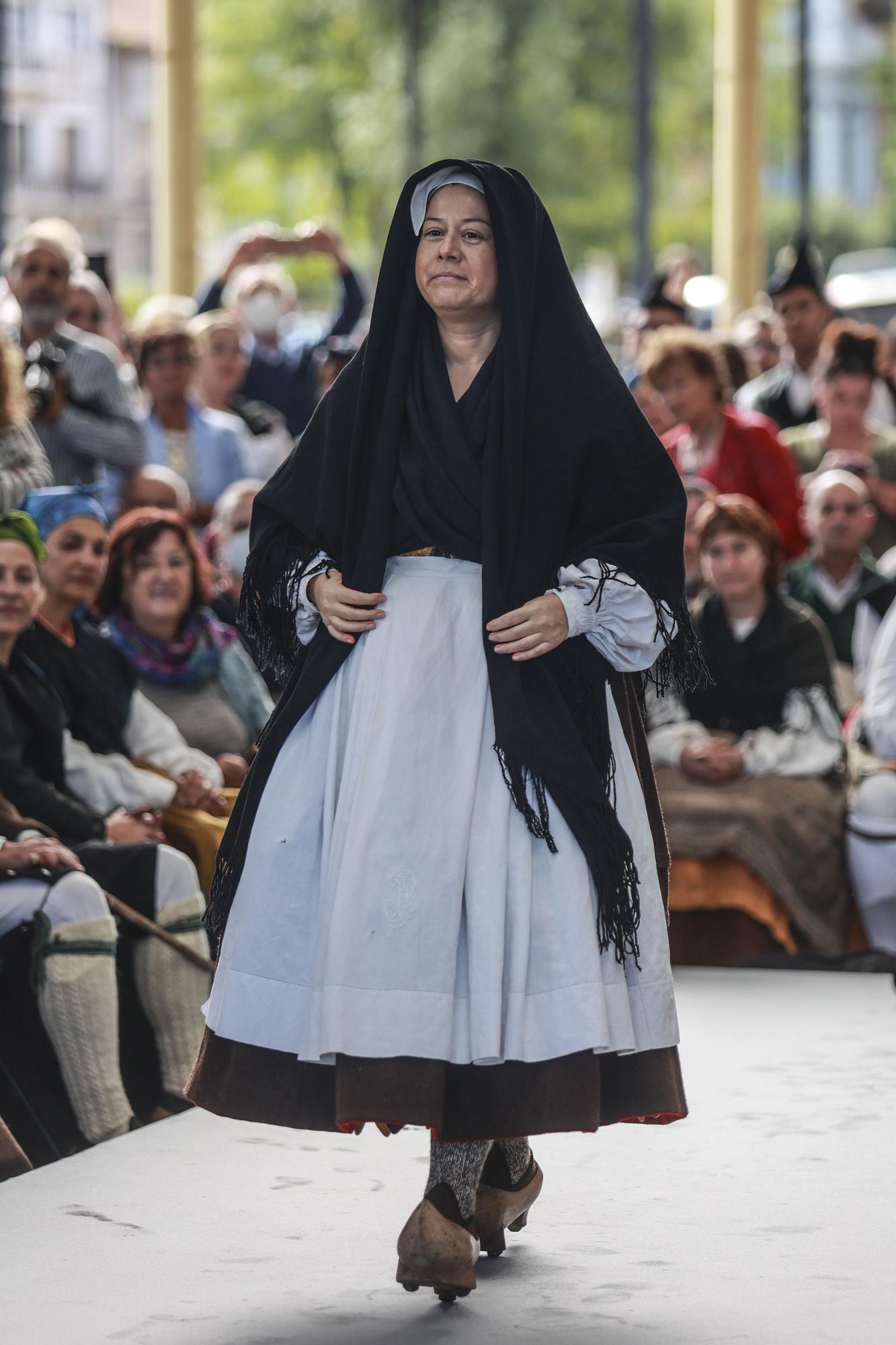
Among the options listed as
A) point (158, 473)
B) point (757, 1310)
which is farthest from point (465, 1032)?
point (158, 473)

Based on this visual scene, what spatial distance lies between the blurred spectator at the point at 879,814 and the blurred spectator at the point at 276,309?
10.3 feet

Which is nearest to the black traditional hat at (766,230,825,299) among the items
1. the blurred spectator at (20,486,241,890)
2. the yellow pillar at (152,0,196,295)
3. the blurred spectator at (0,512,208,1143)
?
the blurred spectator at (20,486,241,890)

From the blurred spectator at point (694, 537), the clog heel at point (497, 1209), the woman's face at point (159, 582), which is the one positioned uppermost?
the blurred spectator at point (694, 537)

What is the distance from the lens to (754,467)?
7.54m

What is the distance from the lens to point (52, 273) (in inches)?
263

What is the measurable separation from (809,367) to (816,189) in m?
35.5

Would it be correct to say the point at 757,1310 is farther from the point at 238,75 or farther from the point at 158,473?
the point at 238,75

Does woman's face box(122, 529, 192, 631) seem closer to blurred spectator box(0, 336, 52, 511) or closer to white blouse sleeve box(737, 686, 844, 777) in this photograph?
blurred spectator box(0, 336, 52, 511)

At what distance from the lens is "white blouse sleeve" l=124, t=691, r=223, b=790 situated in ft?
18.1

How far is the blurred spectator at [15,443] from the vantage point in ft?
18.3

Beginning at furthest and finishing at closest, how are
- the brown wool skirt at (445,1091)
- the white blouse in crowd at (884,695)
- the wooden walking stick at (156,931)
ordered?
the white blouse in crowd at (884,695)
the wooden walking stick at (156,931)
the brown wool skirt at (445,1091)

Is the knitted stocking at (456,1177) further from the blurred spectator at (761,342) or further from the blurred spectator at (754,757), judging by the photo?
the blurred spectator at (761,342)

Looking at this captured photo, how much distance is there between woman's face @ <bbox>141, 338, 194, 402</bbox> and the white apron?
4.26 metres

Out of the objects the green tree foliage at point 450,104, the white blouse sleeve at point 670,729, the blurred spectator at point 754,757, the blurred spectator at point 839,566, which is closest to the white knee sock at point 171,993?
the blurred spectator at point 754,757
